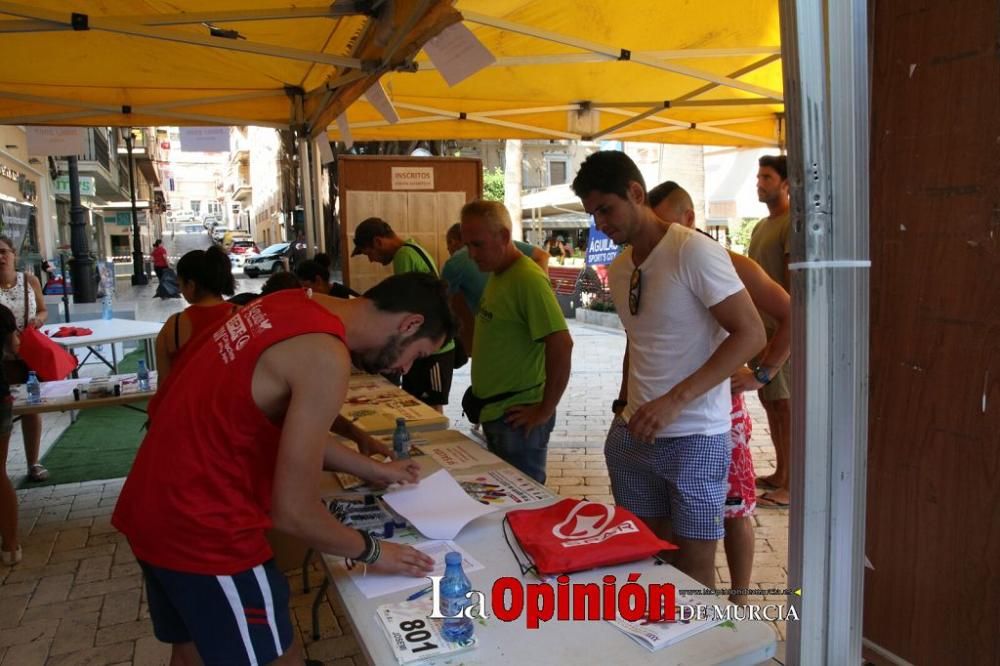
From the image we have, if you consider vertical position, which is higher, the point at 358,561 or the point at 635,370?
the point at 635,370

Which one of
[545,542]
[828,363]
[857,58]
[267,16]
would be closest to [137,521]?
[545,542]

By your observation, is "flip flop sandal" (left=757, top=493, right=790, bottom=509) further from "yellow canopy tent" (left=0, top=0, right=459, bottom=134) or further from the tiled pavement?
"yellow canopy tent" (left=0, top=0, right=459, bottom=134)

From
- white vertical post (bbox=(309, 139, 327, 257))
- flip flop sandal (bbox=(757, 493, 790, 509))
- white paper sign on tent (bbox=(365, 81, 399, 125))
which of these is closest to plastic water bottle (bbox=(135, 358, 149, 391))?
white vertical post (bbox=(309, 139, 327, 257))

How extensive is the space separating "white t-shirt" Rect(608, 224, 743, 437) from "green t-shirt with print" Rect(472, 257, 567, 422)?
60 centimetres

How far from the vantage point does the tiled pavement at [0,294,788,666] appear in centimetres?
287

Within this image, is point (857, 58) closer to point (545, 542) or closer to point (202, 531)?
point (545, 542)

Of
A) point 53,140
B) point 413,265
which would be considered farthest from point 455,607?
point 53,140

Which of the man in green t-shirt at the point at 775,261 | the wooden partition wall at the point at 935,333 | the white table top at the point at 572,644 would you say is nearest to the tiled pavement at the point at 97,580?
the man in green t-shirt at the point at 775,261

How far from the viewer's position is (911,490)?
166cm

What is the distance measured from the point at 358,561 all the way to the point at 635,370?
3.40 feet

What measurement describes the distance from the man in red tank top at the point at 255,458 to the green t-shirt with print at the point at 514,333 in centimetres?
108

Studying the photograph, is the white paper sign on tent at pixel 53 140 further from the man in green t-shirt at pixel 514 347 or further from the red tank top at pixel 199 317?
the man in green t-shirt at pixel 514 347

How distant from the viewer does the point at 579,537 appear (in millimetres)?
1640

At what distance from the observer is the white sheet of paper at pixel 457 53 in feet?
8.63
